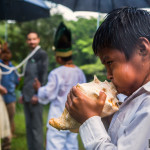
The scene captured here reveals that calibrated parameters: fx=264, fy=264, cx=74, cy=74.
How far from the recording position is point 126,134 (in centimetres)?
105

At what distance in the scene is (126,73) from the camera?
44.8 inches

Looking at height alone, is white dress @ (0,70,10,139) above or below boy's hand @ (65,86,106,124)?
below

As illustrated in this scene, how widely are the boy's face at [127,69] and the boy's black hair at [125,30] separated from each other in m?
0.02

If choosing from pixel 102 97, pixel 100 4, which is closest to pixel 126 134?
pixel 102 97

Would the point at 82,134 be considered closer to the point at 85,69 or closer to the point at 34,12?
the point at 34,12

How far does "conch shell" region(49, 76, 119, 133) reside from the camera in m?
1.18

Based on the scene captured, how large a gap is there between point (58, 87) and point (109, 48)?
262 centimetres

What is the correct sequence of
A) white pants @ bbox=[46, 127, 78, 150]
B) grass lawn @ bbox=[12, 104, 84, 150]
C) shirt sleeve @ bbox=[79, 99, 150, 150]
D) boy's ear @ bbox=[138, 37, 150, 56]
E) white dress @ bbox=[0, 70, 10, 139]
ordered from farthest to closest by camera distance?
grass lawn @ bbox=[12, 104, 84, 150] → white dress @ bbox=[0, 70, 10, 139] → white pants @ bbox=[46, 127, 78, 150] → boy's ear @ bbox=[138, 37, 150, 56] → shirt sleeve @ bbox=[79, 99, 150, 150]

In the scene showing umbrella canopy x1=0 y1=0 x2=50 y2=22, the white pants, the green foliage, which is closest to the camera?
umbrella canopy x1=0 y1=0 x2=50 y2=22

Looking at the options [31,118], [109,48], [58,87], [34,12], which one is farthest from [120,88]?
[31,118]

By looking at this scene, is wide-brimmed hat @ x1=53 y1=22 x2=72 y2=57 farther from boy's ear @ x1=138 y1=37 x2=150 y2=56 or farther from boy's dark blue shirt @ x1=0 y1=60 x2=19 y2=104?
boy's ear @ x1=138 y1=37 x2=150 y2=56

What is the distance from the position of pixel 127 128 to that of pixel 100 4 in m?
1.46

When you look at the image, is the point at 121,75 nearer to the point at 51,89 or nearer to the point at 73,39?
the point at 51,89

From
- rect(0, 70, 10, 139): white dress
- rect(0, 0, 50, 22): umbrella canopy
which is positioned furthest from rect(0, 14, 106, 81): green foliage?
rect(0, 70, 10, 139): white dress
